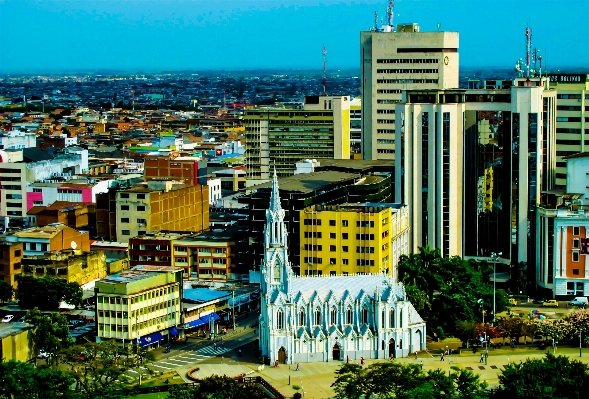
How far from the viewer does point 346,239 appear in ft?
353

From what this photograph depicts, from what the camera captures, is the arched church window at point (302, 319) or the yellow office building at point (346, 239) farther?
the yellow office building at point (346, 239)

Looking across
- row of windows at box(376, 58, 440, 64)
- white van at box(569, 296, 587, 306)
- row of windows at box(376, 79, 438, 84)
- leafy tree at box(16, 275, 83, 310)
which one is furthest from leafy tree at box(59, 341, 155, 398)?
row of windows at box(376, 58, 440, 64)

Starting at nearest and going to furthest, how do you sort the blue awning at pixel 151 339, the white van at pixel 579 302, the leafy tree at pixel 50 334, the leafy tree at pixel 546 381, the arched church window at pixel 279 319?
the leafy tree at pixel 546 381 → the leafy tree at pixel 50 334 → the arched church window at pixel 279 319 → the blue awning at pixel 151 339 → the white van at pixel 579 302

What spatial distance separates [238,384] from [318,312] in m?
15.0

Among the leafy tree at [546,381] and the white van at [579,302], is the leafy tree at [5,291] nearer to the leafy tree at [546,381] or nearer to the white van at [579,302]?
the leafy tree at [546,381]

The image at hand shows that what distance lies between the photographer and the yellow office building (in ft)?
351

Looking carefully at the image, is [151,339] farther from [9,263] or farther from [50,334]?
[9,263]

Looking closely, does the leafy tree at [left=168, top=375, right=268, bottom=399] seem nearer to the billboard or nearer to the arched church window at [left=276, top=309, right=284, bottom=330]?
the arched church window at [left=276, top=309, right=284, bottom=330]

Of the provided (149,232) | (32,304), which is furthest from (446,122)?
(32,304)

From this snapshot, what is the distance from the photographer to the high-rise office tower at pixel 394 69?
154375mm

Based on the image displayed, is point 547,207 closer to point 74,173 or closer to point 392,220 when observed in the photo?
point 392,220

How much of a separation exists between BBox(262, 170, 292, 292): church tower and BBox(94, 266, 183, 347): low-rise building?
10208mm

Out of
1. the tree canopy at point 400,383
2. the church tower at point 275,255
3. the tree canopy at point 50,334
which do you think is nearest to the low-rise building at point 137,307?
the tree canopy at point 50,334

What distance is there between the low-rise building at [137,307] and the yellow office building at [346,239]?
1761 cm
